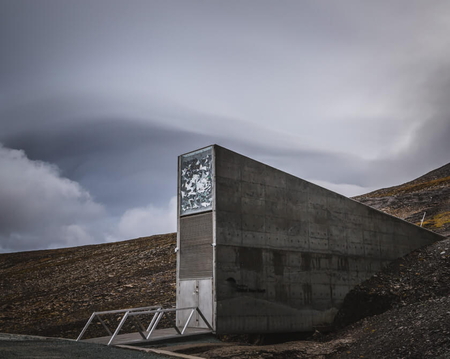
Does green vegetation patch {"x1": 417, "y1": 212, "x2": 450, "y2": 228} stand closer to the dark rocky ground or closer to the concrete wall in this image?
the dark rocky ground

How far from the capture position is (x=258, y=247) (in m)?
14.6

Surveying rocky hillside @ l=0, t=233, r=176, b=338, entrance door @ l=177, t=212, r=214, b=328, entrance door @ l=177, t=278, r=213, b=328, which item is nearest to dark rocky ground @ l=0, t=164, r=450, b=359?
rocky hillside @ l=0, t=233, r=176, b=338

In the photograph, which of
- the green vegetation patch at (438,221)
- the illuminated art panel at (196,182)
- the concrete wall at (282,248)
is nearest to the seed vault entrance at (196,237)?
the illuminated art panel at (196,182)

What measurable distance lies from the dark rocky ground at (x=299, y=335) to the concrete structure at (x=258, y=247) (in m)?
0.79

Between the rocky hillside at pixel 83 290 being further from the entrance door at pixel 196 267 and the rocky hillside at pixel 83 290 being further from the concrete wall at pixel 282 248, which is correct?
the concrete wall at pixel 282 248

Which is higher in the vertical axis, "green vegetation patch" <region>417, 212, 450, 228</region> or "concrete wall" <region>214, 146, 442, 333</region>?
"green vegetation patch" <region>417, 212, 450, 228</region>

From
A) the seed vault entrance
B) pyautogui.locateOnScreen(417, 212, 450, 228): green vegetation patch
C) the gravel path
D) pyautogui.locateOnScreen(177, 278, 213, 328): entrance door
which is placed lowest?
the gravel path

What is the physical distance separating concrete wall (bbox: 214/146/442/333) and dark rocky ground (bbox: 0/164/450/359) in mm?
732

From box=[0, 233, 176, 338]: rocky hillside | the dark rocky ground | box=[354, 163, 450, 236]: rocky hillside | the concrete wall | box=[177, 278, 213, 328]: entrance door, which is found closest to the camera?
the dark rocky ground

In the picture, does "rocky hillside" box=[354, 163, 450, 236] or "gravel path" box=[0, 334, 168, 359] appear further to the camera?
"rocky hillside" box=[354, 163, 450, 236]

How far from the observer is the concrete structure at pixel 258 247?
13633 millimetres

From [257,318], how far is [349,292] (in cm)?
499

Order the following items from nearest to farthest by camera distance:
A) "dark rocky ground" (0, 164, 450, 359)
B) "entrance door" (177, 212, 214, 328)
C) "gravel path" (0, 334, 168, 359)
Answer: "gravel path" (0, 334, 168, 359) < "dark rocky ground" (0, 164, 450, 359) < "entrance door" (177, 212, 214, 328)

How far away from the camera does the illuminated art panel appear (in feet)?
46.3
